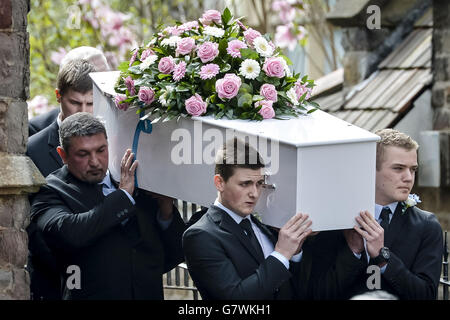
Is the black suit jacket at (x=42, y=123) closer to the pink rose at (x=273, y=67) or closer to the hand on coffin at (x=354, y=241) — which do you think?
the pink rose at (x=273, y=67)

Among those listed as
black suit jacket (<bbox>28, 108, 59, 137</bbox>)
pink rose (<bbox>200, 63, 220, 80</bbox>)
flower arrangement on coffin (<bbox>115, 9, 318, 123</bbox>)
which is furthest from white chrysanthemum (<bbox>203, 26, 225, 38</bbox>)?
black suit jacket (<bbox>28, 108, 59, 137</bbox>)

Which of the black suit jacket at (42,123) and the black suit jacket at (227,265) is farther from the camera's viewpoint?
the black suit jacket at (42,123)

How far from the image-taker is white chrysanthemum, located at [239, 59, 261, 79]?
15.3ft

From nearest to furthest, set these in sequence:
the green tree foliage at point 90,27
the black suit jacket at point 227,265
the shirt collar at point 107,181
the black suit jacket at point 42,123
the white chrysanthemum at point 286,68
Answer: the black suit jacket at point 227,265 < the white chrysanthemum at point 286,68 < the shirt collar at point 107,181 < the black suit jacket at point 42,123 < the green tree foliage at point 90,27

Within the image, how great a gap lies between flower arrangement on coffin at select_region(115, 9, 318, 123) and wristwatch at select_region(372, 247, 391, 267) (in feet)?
2.39

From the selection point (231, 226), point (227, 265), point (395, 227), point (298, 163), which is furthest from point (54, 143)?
point (395, 227)

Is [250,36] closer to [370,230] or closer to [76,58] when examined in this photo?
[370,230]

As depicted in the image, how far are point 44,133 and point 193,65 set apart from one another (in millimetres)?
1221

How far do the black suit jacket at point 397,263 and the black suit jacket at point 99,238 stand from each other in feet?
2.66

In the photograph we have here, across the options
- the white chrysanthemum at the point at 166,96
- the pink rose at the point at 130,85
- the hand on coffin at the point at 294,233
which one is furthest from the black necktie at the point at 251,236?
the pink rose at the point at 130,85

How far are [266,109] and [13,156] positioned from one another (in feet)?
3.79

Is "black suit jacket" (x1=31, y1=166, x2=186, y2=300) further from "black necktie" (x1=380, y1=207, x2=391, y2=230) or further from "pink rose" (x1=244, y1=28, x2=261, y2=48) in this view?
"black necktie" (x1=380, y1=207, x2=391, y2=230)

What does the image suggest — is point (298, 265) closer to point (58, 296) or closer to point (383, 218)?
point (383, 218)

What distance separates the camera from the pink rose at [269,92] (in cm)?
464
